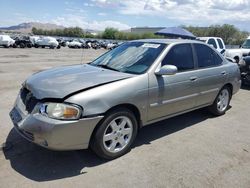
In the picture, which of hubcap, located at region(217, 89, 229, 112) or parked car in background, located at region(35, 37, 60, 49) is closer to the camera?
hubcap, located at region(217, 89, 229, 112)

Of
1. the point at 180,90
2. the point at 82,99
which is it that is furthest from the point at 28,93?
the point at 180,90

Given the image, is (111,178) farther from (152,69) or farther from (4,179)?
(152,69)

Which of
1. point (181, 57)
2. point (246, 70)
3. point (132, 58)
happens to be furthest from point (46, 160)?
point (246, 70)

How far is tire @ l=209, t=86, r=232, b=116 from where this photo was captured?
571 centimetres

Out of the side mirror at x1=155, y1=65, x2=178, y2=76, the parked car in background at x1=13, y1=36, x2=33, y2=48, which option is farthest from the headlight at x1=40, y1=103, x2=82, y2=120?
the parked car in background at x1=13, y1=36, x2=33, y2=48

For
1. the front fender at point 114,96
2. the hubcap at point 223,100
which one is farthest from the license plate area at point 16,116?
the hubcap at point 223,100

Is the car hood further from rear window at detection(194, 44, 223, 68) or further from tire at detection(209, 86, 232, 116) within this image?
tire at detection(209, 86, 232, 116)

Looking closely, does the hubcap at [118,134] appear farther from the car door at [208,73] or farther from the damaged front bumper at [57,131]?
the car door at [208,73]

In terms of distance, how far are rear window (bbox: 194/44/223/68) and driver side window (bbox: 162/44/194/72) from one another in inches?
9.8

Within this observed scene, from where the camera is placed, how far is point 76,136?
10.7ft

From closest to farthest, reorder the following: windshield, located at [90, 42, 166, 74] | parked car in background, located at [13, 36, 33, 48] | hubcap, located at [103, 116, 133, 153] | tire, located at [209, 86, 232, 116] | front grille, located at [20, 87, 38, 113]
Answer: front grille, located at [20, 87, 38, 113] → hubcap, located at [103, 116, 133, 153] → windshield, located at [90, 42, 166, 74] → tire, located at [209, 86, 232, 116] → parked car in background, located at [13, 36, 33, 48]

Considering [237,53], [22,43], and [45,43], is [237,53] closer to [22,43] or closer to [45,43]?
[22,43]

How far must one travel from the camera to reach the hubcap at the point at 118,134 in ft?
11.9

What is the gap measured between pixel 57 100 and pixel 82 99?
304 mm
